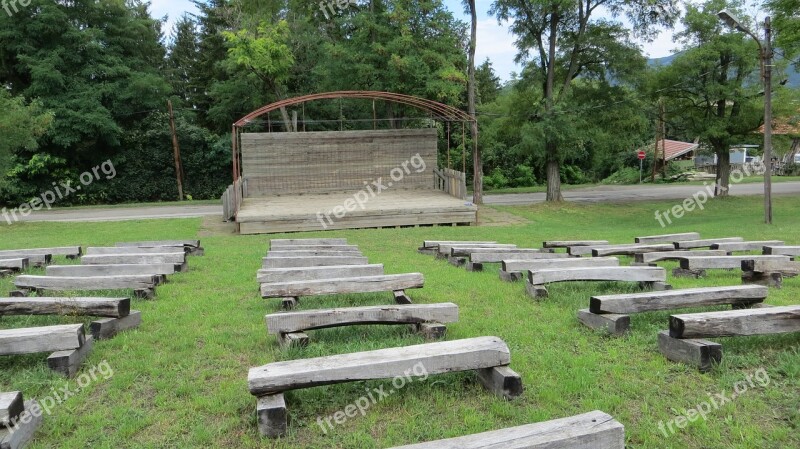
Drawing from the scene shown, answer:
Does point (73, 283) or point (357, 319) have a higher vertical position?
point (73, 283)

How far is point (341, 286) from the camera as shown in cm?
512

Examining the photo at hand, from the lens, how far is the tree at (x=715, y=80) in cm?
2273

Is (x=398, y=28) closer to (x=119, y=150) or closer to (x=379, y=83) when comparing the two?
(x=379, y=83)

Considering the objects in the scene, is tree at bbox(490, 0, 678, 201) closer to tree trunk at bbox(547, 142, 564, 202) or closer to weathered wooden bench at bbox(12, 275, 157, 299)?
tree trunk at bbox(547, 142, 564, 202)

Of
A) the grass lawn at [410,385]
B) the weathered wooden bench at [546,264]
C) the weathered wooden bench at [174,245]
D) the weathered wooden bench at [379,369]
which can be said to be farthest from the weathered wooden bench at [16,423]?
the weathered wooden bench at [174,245]

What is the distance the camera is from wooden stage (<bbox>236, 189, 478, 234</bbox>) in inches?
630

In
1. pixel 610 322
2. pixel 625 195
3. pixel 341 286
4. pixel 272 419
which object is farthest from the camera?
pixel 625 195

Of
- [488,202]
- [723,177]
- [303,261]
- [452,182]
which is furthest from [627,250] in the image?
[723,177]

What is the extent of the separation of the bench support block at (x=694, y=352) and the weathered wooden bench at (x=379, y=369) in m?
1.27

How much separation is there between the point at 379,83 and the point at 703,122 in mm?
14082

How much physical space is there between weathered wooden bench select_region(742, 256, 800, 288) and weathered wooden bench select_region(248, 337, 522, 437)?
14.2 ft

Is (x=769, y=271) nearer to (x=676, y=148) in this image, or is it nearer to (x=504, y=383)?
(x=504, y=383)

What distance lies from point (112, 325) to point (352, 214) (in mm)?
12214

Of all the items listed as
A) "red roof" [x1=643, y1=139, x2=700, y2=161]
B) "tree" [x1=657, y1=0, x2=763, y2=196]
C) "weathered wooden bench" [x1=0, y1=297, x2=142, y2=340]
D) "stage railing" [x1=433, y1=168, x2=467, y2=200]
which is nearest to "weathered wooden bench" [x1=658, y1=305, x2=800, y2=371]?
"weathered wooden bench" [x1=0, y1=297, x2=142, y2=340]
